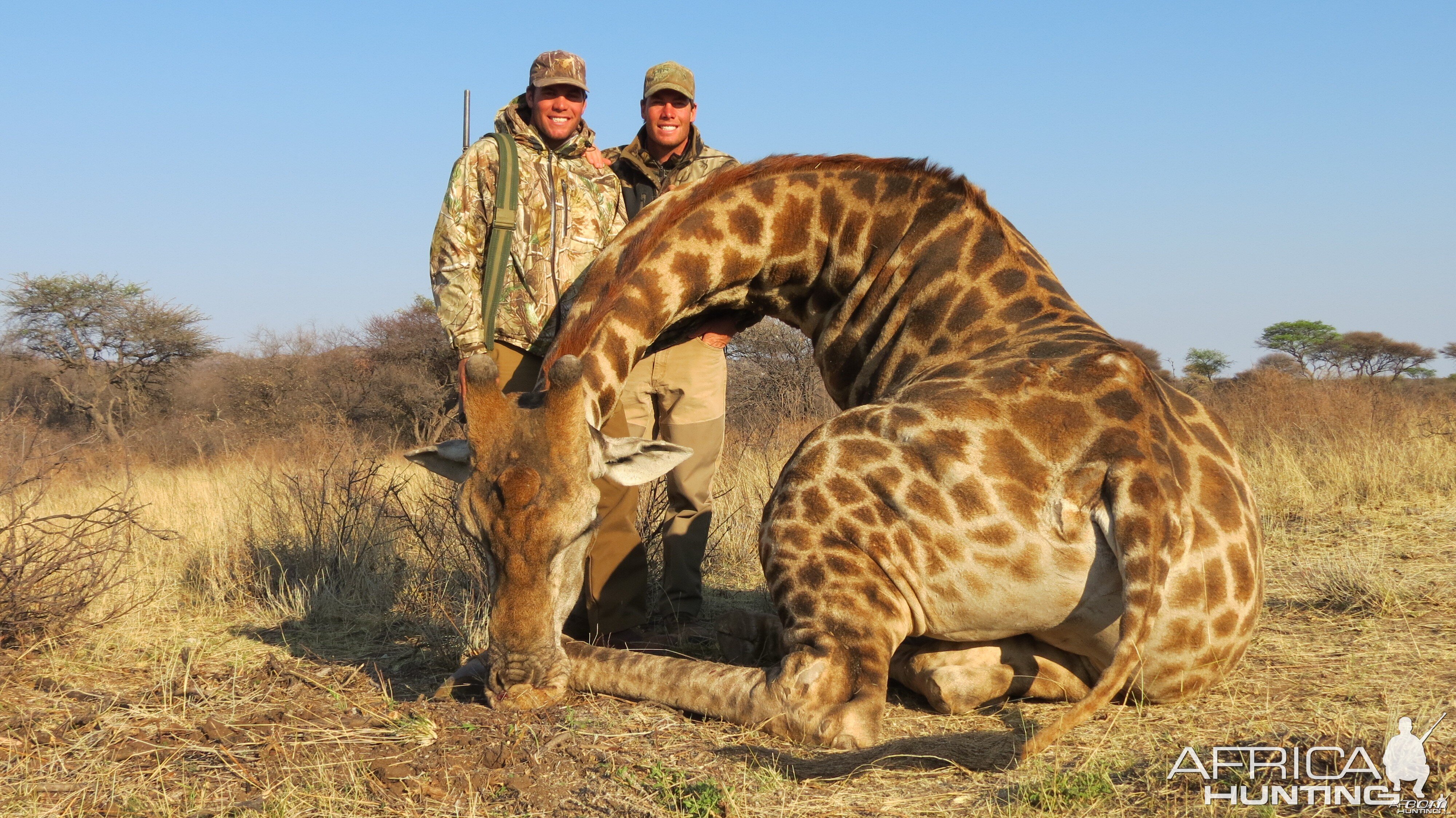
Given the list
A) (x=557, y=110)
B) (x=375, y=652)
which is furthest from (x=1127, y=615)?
(x=557, y=110)

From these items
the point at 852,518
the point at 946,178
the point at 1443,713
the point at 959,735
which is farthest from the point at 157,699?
the point at 1443,713

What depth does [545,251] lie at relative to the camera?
5695mm

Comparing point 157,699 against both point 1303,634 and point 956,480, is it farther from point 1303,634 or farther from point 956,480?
point 1303,634

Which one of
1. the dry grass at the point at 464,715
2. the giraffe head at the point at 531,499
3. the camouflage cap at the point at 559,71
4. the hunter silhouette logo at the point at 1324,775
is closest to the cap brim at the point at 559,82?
the camouflage cap at the point at 559,71

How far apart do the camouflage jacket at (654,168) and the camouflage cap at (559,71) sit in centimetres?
71

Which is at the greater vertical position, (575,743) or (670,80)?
(670,80)

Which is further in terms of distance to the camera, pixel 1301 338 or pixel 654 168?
pixel 1301 338

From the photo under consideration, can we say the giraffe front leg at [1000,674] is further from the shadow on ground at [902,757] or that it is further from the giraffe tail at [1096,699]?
the giraffe tail at [1096,699]

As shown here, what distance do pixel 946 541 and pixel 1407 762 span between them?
63.8 inches

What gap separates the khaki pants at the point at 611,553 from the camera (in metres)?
5.70

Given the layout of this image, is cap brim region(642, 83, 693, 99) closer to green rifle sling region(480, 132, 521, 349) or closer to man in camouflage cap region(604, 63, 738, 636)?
man in camouflage cap region(604, 63, 738, 636)

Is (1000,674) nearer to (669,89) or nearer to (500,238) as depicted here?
(500,238)

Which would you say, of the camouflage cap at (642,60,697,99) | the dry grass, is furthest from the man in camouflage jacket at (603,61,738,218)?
the dry grass

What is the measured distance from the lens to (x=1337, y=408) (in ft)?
43.7
